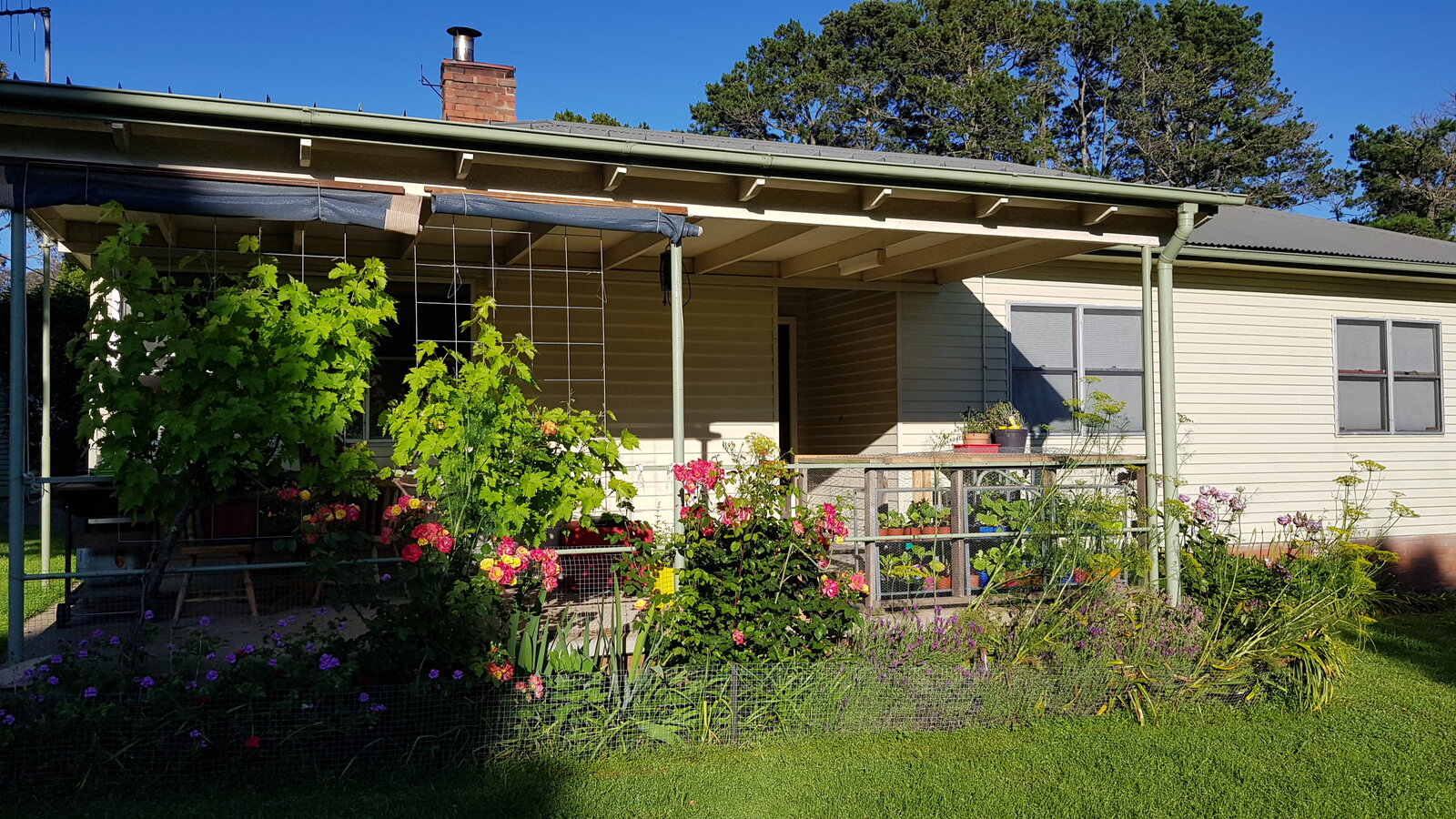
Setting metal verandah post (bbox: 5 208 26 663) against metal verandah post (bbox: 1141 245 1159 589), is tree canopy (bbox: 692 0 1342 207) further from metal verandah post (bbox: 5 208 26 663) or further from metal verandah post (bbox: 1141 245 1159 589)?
metal verandah post (bbox: 5 208 26 663)

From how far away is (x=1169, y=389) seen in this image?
7398 millimetres

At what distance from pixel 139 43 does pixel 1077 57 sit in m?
26.3

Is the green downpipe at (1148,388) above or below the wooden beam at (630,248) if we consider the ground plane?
below

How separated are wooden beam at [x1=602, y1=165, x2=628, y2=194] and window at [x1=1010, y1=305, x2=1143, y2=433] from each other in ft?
17.0

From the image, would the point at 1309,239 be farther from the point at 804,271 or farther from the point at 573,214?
→ the point at 573,214

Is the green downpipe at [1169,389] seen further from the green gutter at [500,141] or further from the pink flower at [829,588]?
the pink flower at [829,588]

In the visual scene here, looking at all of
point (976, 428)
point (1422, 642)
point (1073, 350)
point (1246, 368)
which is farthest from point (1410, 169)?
point (976, 428)

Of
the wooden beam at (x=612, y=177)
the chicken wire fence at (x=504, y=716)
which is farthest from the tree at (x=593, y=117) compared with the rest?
the chicken wire fence at (x=504, y=716)

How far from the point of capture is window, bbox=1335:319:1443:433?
11477 millimetres

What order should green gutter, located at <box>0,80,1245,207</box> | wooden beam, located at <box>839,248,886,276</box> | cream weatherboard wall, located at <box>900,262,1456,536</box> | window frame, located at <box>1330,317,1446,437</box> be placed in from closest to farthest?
green gutter, located at <box>0,80,1245,207</box>, wooden beam, located at <box>839,248,886,276</box>, cream weatherboard wall, located at <box>900,262,1456,536</box>, window frame, located at <box>1330,317,1446,437</box>

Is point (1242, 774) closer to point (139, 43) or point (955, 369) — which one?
point (955, 369)

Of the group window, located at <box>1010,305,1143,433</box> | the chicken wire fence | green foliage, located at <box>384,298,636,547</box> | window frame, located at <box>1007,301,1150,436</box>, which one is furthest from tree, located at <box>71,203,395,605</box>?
window, located at <box>1010,305,1143,433</box>

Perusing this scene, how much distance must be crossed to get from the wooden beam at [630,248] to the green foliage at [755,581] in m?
1.71

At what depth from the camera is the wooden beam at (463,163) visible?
5793 mm
